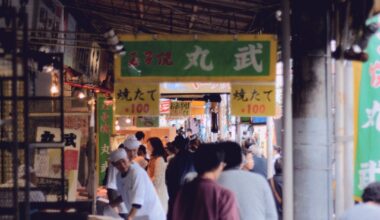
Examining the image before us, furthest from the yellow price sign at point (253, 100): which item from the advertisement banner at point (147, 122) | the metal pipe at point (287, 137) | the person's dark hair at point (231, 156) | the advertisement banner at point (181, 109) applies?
the advertisement banner at point (181, 109)

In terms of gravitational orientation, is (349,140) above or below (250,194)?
above

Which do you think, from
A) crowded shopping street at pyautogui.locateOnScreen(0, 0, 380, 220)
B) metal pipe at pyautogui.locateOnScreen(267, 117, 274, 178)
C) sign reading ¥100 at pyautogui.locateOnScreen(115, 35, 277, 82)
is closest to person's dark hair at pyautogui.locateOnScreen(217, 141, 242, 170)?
crowded shopping street at pyautogui.locateOnScreen(0, 0, 380, 220)

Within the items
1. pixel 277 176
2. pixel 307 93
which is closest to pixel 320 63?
pixel 307 93

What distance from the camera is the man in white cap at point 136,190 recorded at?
8.08 meters

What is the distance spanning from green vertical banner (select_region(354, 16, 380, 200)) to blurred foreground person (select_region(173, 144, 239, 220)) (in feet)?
4.96

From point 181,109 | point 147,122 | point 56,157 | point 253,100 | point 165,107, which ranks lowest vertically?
point 56,157

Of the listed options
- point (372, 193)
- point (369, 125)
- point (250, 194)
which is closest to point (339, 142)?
point (369, 125)

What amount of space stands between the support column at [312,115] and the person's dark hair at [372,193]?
4.54 ft

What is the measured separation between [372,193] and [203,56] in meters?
3.26

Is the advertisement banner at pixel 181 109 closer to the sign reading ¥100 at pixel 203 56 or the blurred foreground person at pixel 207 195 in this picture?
the sign reading ¥100 at pixel 203 56

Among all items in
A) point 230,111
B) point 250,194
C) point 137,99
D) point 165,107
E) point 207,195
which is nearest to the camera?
point 207,195

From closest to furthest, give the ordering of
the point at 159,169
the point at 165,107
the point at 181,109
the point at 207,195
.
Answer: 1. the point at 207,195
2. the point at 159,169
3. the point at 181,109
4. the point at 165,107

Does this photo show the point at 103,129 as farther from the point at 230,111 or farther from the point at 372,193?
the point at 372,193

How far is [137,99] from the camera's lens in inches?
330
